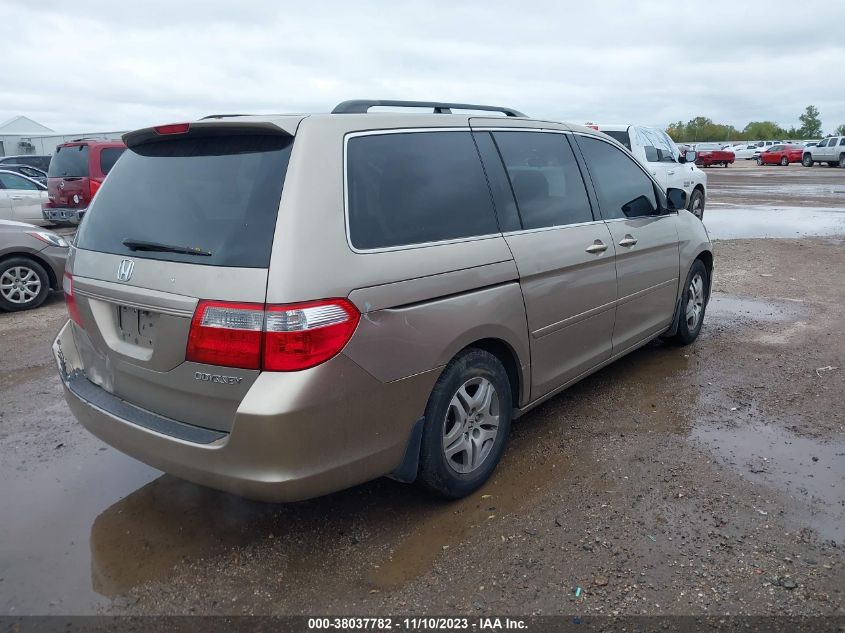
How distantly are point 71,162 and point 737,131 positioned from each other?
11689 centimetres

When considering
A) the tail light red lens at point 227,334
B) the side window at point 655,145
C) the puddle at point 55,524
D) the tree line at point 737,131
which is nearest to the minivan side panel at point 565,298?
the tail light red lens at point 227,334

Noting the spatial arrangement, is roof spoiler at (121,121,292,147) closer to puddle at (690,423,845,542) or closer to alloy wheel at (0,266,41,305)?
puddle at (690,423,845,542)

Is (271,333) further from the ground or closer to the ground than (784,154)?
closer to the ground

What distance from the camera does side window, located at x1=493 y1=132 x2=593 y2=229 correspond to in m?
3.76

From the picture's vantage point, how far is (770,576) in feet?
9.00

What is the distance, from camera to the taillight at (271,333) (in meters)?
2.53

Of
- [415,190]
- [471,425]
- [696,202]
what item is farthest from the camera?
[696,202]

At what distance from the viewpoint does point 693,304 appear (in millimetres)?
5754

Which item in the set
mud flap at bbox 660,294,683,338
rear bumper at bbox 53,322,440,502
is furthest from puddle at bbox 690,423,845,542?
rear bumper at bbox 53,322,440,502

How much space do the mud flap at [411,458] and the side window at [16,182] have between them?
14.9 meters

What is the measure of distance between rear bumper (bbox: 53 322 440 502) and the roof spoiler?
1005mm

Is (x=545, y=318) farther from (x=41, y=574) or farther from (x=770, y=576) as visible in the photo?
(x=41, y=574)

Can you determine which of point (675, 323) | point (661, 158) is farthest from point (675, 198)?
point (661, 158)

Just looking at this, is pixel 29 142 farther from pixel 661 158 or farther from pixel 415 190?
pixel 415 190
